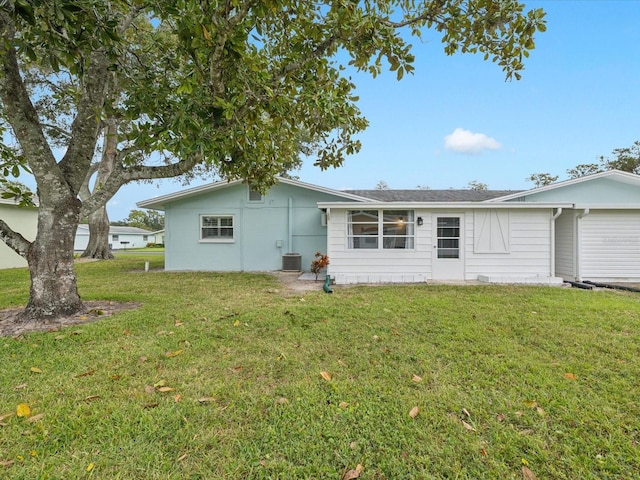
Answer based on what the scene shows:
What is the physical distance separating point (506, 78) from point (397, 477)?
5466mm

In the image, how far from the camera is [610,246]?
8969 mm

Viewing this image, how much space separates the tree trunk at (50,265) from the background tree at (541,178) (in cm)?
3729

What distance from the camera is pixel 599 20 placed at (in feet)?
26.0

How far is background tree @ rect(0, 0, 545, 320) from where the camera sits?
3395 mm

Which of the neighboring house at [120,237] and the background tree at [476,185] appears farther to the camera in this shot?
the background tree at [476,185]

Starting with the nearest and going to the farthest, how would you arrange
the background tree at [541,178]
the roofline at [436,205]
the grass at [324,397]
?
the grass at [324,397] → the roofline at [436,205] → the background tree at [541,178]

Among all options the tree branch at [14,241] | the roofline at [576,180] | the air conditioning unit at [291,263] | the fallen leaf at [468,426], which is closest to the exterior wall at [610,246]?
the roofline at [576,180]

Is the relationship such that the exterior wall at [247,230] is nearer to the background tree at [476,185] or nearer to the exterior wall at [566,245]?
the exterior wall at [566,245]

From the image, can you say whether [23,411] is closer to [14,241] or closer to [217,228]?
[14,241]

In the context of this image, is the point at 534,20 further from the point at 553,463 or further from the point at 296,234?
the point at 296,234

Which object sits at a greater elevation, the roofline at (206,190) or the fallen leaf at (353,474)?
the roofline at (206,190)

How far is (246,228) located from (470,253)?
7.74m

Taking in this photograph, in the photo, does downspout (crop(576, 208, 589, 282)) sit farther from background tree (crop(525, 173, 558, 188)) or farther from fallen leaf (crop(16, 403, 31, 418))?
background tree (crop(525, 173, 558, 188))

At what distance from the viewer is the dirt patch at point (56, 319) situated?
13.6ft
